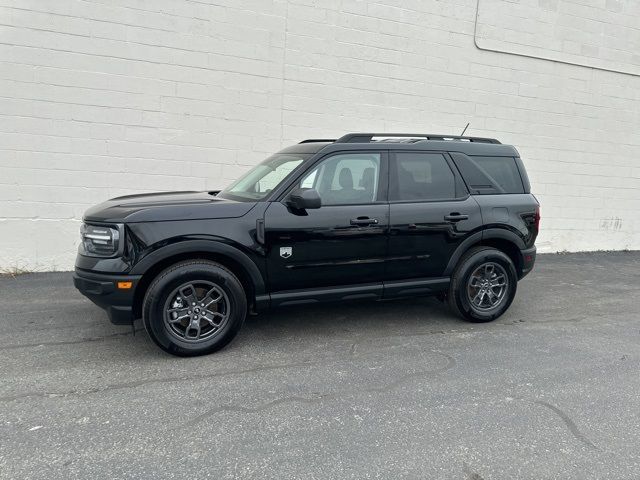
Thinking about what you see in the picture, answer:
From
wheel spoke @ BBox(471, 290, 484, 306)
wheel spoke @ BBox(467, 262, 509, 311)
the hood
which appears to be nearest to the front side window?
the hood

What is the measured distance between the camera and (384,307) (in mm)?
5320

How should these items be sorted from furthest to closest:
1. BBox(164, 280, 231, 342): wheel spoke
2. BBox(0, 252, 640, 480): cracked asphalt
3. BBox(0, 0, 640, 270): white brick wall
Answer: BBox(0, 0, 640, 270): white brick wall → BBox(164, 280, 231, 342): wheel spoke → BBox(0, 252, 640, 480): cracked asphalt

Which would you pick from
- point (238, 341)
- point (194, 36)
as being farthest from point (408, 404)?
point (194, 36)

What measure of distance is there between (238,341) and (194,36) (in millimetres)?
5017

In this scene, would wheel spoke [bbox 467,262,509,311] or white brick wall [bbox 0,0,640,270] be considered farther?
white brick wall [bbox 0,0,640,270]

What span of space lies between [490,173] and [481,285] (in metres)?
1.26

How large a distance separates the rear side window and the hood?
2.38m

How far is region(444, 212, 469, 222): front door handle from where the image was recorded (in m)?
4.52

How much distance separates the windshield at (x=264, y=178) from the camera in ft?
13.8

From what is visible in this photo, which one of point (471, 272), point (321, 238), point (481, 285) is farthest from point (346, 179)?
point (481, 285)

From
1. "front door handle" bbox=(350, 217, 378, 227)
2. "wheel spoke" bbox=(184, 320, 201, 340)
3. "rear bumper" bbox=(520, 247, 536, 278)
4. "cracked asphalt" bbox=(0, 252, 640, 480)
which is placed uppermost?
"front door handle" bbox=(350, 217, 378, 227)

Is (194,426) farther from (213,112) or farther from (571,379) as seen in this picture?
(213,112)

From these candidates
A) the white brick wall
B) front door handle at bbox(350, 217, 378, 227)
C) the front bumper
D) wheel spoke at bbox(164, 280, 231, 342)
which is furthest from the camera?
the white brick wall

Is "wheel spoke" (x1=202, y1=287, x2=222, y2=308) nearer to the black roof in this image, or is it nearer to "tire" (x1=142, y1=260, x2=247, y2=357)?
"tire" (x1=142, y1=260, x2=247, y2=357)
